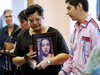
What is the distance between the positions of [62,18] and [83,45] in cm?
224

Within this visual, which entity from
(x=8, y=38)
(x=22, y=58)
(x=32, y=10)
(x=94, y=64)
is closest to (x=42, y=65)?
(x=22, y=58)

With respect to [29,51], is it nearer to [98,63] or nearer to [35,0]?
[98,63]

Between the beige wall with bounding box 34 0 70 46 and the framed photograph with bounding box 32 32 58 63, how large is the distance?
1.86m

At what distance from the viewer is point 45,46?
1.28 meters

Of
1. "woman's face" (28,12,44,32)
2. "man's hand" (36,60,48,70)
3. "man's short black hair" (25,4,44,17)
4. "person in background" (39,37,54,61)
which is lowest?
"man's hand" (36,60,48,70)

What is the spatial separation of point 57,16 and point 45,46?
7.06ft

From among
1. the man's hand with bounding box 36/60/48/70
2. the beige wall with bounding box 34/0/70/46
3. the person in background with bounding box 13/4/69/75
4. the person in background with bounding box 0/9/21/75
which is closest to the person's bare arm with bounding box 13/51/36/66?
the person in background with bounding box 13/4/69/75

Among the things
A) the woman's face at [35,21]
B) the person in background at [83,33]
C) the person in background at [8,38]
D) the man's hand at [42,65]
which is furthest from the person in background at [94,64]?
the person in background at [8,38]

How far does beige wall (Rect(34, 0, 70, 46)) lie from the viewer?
10.4 ft

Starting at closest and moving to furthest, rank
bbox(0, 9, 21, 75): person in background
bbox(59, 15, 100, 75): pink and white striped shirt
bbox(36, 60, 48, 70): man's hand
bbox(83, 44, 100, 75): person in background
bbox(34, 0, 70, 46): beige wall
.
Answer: bbox(83, 44, 100, 75): person in background < bbox(59, 15, 100, 75): pink and white striped shirt < bbox(36, 60, 48, 70): man's hand < bbox(0, 9, 21, 75): person in background < bbox(34, 0, 70, 46): beige wall

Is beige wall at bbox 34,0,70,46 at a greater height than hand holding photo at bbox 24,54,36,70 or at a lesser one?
greater

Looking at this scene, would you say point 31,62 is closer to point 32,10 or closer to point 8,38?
point 32,10

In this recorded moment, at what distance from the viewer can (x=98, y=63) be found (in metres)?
0.61

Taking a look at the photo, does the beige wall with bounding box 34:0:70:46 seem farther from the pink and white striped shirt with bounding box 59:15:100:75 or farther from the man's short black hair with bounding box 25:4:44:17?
the pink and white striped shirt with bounding box 59:15:100:75
